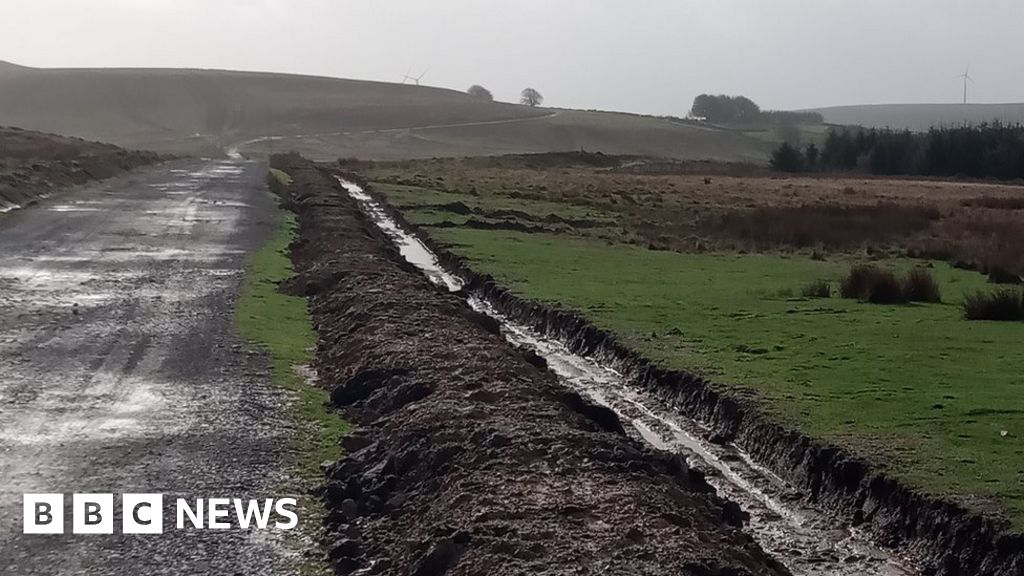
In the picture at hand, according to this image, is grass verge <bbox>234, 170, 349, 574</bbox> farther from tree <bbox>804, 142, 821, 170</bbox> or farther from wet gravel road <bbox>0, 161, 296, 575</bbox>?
tree <bbox>804, 142, 821, 170</bbox>

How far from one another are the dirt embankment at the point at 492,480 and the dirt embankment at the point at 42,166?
90.8 feet

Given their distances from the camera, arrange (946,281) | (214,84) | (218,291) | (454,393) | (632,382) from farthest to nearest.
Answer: (214,84) → (946,281) → (218,291) → (632,382) → (454,393)

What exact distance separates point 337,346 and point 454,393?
4225 mm

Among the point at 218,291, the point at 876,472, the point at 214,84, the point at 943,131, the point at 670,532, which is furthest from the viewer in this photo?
the point at 214,84

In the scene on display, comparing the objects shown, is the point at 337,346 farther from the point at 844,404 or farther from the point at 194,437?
the point at 844,404

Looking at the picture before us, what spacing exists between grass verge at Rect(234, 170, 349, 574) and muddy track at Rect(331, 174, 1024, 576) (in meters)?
4.02

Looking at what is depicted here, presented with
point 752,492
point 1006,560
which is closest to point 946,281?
point 752,492

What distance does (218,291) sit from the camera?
2162 centimetres

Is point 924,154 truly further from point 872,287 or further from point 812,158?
point 872,287

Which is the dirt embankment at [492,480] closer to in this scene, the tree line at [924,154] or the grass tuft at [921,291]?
the grass tuft at [921,291]

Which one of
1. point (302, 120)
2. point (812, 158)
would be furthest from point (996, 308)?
point (302, 120)

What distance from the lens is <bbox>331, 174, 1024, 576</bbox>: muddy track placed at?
9.23 metres

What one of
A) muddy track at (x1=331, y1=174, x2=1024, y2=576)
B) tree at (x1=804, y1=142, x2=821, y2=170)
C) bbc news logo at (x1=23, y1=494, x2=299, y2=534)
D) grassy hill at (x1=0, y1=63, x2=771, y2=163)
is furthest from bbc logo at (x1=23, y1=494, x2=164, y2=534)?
grassy hill at (x1=0, y1=63, x2=771, y2=163)

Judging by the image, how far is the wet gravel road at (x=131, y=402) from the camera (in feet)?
27.3
